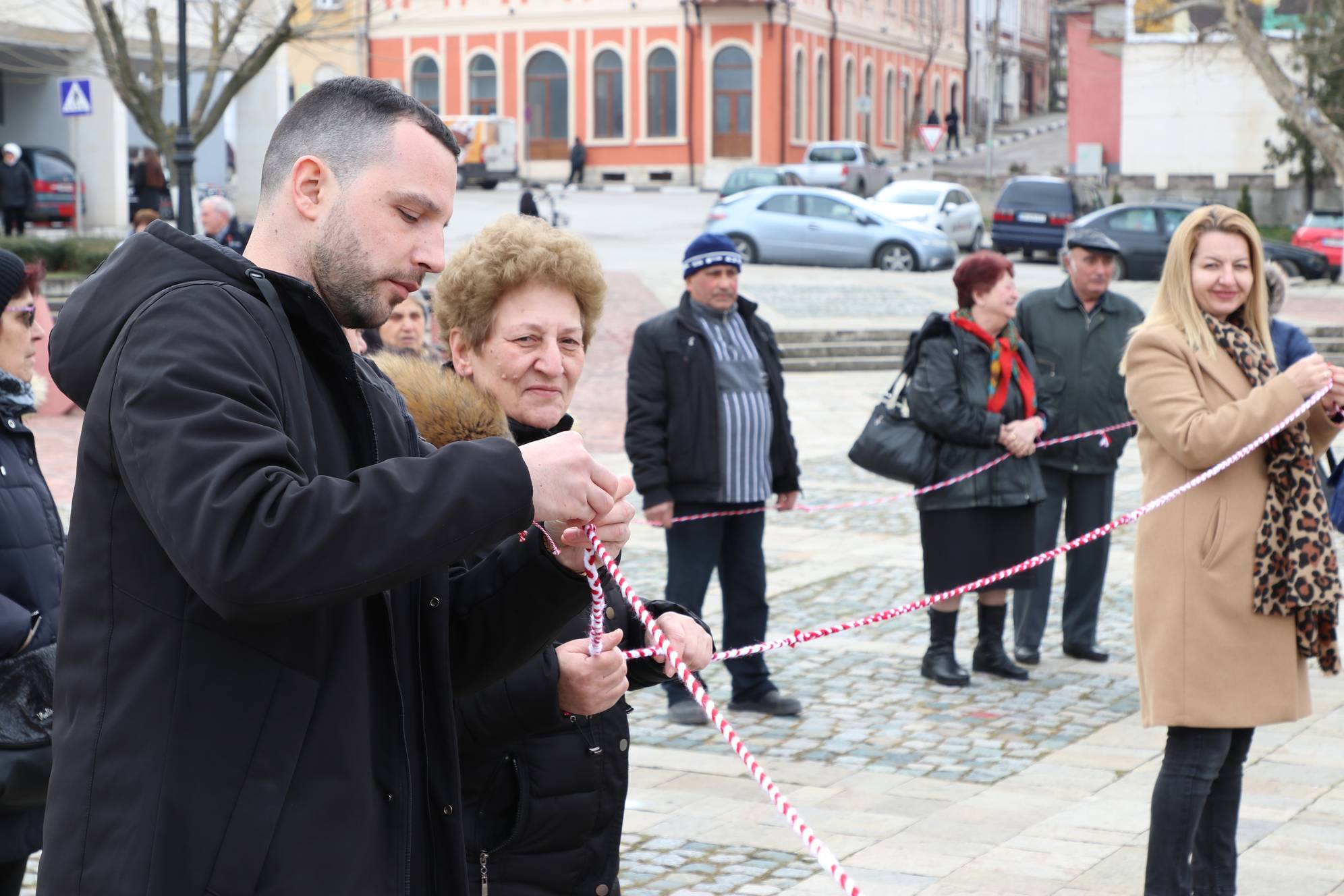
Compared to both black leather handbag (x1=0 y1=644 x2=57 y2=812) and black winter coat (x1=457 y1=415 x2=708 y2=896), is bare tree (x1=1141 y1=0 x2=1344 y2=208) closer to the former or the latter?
black leather handbag (x1=0 y1=644 x2=57 y2=812)

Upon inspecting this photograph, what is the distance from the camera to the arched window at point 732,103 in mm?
56625

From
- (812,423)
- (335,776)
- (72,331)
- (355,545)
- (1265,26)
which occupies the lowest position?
(812,423)

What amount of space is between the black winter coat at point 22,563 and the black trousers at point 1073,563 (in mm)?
5268

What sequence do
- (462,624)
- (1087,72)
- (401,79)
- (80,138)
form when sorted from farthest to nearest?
(401,79)
(1087,72)
(80,138)
(462,624)

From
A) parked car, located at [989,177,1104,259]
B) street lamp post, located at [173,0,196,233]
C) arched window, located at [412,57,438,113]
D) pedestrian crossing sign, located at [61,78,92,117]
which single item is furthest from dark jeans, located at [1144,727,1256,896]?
arched window, located at [412,57,438,113]

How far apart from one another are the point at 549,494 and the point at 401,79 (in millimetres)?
62415

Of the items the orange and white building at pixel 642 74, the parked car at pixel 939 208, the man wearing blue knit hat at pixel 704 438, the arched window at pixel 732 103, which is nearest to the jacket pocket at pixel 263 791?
the man wearing blue knit hat at pixel 704 438

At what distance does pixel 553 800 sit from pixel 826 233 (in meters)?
28.6

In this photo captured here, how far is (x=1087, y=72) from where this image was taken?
5403 centimetres

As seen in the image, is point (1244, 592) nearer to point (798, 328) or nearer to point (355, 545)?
point (355, 545)

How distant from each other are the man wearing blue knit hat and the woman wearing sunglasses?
3520 millimetres

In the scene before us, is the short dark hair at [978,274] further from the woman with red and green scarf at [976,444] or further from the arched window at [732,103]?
the arched window at [732,103]

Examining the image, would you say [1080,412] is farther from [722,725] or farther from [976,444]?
[722,725]

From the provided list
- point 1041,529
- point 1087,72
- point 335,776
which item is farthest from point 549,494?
point 1087,72
